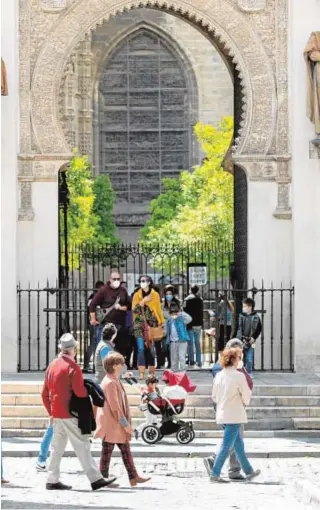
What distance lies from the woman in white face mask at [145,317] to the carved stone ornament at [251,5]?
3904 millimetres

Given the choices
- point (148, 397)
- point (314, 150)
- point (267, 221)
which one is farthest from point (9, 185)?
point (148, 397)

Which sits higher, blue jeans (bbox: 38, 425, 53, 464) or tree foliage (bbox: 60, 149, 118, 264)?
tree foliage (bbox: 60, 149, 118, 264)

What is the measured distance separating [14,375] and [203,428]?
3281mm

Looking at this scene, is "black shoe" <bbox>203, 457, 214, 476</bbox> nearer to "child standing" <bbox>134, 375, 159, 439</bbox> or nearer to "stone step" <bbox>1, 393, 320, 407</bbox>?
"child standing" <bbox>134, 375, 159, 439</bbox>

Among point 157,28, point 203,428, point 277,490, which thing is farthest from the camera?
point 157,28

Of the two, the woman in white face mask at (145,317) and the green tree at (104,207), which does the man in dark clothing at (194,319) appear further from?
the green tree at (104,207)

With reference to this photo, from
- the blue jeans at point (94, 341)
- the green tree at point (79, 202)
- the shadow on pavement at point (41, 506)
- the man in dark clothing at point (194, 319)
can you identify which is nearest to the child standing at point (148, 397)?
the blue jeans at point (94, 341)

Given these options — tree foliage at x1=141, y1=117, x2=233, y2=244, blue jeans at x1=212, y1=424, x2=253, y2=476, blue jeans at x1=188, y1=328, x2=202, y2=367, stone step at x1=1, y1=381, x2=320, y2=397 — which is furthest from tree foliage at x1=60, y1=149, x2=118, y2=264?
blue jeans at x1=212, y1=424, x2=253, y2=476

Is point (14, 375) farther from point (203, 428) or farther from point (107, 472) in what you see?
point (107, 472)

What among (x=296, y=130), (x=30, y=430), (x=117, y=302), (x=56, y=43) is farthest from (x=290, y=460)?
(x=56, y=43)

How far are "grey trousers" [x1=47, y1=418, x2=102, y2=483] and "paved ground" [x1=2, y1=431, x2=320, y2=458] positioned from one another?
8.75ft

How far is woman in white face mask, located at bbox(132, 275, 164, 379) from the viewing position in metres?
20.9

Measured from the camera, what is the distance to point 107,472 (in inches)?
584

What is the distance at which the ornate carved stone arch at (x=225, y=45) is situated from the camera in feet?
72.1
